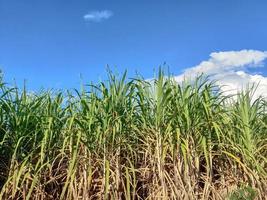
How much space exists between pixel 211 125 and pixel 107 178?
1.26 m

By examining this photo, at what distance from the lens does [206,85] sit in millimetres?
5492

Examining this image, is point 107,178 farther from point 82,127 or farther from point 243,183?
point 243,183

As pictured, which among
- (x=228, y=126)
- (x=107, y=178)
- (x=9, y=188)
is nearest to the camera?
(x=107, y=178)

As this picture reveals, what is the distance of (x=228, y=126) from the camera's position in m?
5.42

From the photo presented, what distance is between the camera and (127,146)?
5.10 m

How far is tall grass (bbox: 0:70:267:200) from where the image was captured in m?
4.90

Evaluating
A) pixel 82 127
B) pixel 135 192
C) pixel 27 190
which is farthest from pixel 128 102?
pixel 27 190

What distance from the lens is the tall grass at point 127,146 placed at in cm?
490

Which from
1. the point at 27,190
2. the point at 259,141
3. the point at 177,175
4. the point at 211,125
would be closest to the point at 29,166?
the point at 27,190

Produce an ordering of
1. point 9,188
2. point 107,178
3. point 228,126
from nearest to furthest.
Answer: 1. point 107,178
2. point 9,188
3. point 228,126

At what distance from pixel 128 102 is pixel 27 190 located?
51.6 inches

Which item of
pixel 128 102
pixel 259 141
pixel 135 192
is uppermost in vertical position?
pixel 128 102

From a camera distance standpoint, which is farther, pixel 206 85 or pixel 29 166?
pixel 206 85

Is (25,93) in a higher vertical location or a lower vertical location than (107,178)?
higher
